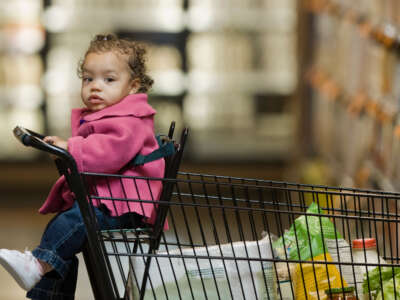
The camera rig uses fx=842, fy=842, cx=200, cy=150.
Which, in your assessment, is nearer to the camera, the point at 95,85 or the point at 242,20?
the point at 95,85

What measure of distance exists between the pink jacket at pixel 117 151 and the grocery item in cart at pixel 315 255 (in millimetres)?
385

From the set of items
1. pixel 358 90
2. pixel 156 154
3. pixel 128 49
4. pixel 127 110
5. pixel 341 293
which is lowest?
pixel 341 293

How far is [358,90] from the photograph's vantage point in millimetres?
4840

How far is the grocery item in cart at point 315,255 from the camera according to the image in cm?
211

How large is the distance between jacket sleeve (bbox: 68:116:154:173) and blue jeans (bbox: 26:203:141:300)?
121mm

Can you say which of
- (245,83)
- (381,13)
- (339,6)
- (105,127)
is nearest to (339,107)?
(339,6)

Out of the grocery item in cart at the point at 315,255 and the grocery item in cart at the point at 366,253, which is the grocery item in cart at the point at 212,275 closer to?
the grocery item in cart at the point at 315,255

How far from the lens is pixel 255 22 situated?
7254mm

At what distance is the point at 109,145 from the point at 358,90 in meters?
3.01

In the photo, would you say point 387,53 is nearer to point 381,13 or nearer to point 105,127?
point 381,13

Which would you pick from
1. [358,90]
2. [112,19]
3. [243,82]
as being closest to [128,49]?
[358,90]

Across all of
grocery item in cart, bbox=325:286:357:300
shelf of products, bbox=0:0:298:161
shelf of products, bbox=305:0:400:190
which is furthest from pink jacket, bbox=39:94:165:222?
shelf of products, bbox=0:0:298:161

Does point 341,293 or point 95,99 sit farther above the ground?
point 95,99

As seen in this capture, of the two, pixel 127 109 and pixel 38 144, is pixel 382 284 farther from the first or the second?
pixel 38 144
